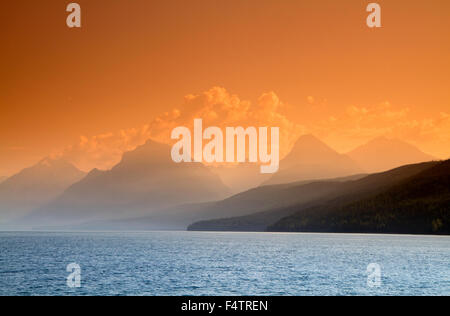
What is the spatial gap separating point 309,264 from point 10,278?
3118 inches

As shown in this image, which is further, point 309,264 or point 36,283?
point 309,264

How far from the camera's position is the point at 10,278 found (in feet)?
388

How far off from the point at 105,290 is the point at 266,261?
252 ft

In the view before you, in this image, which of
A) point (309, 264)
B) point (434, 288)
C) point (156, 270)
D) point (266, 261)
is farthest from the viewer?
point (266, 261)

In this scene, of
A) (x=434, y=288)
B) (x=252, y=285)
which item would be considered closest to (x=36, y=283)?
(x=252, y=285)
